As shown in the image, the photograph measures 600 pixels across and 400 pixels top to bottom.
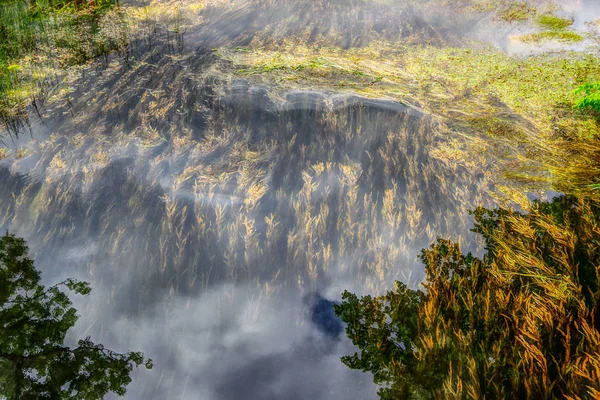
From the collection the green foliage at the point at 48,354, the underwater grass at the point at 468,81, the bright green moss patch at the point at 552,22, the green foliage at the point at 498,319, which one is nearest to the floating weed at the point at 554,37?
the bright green moss patch at the point at 552,22

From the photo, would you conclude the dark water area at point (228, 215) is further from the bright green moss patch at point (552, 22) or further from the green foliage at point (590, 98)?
the bright green moss patch at point (552, 22)

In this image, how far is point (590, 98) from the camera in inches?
132

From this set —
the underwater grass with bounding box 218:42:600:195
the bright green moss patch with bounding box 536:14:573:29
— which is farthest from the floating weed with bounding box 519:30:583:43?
the underwater grass with bounding box 218:42:600:195

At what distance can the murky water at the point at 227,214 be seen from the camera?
7.09 ft

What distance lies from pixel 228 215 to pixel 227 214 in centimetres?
1

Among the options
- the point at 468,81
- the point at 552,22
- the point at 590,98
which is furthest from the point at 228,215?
the point at 552,22

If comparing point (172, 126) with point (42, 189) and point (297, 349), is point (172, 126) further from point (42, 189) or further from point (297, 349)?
point (297, 349)

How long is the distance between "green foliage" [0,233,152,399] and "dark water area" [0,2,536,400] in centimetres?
8

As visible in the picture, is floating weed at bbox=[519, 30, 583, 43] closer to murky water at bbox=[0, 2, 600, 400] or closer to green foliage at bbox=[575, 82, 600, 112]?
Answer: green foliage at bbox=[575, 82, 600, 112]

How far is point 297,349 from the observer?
2160 millimetres

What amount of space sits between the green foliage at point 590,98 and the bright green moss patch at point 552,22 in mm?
2435

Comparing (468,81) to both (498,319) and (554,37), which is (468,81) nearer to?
(554,37)

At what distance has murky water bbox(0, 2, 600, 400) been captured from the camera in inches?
85.0

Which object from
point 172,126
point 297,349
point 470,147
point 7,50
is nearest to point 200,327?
point 297,349
